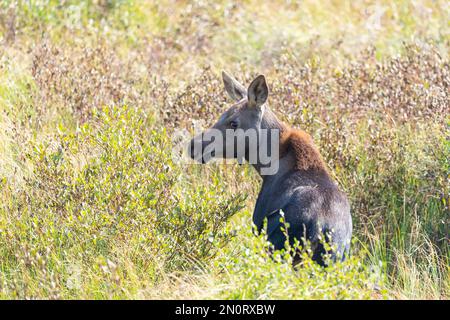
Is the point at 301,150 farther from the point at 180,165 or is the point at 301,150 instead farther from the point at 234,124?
the point at 180,165

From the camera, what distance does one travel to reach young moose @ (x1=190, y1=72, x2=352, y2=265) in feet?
20.8

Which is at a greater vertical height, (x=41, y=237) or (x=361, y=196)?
(x=41, y=237)

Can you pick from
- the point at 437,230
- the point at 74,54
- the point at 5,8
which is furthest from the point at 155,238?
the point at 5,8

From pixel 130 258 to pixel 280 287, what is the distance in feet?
5.29

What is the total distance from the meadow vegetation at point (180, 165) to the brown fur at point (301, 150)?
0.67 m

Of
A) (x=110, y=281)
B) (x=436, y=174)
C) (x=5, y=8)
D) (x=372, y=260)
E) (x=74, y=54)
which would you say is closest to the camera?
(x=110, y=281)

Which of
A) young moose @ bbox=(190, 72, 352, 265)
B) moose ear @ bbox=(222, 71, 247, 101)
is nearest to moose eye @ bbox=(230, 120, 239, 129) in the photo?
young moose @ bbox=(190, 72, 352, 265)

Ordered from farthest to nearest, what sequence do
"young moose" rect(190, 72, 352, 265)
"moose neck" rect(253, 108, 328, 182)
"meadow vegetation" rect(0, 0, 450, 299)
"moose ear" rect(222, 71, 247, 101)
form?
"moose ear" rect(222, 71, 247, 101), "moose neck" rect(253, 108, 328, 182), "young moose" rect(190, 72, 352, 265), "meadow vegetation" rect(0, 0, 450, 299)

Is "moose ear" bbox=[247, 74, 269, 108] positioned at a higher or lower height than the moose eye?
higher

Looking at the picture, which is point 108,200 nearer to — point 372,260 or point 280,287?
point 280,287

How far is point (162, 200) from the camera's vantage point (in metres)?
6.89

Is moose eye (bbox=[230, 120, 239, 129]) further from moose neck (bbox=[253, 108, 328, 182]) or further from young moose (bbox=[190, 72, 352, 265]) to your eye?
moose neck (bbox=[253, 108, 328, 182])

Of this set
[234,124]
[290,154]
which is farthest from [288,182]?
[234,124]

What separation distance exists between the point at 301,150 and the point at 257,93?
658mm
